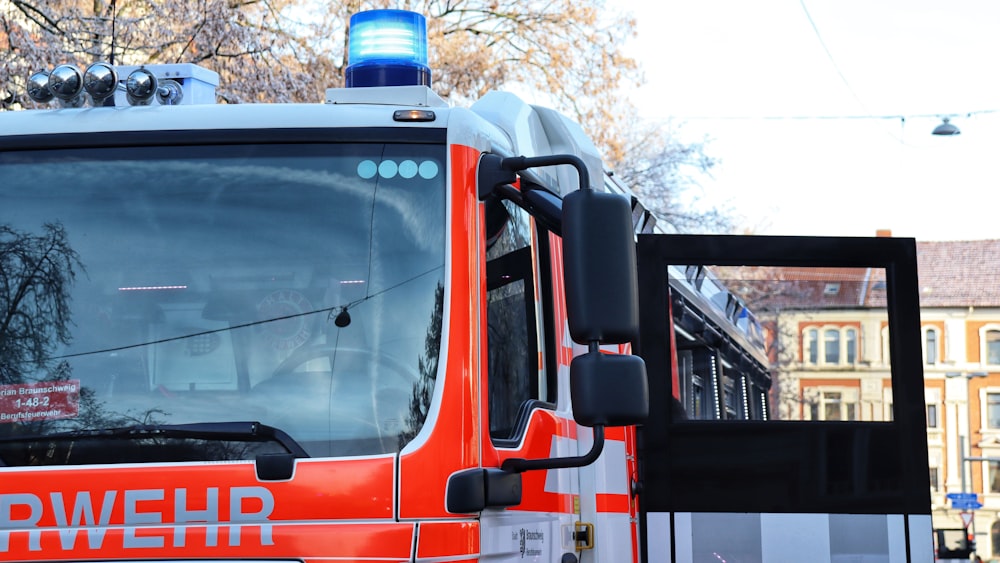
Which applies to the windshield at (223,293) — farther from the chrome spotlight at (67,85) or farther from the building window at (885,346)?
the building window at (885,346)

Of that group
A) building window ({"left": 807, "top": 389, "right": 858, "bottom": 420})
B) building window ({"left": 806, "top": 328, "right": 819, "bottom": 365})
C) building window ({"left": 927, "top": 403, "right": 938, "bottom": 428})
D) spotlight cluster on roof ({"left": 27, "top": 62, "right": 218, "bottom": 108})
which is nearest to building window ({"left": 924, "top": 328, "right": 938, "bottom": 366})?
building window ({"left": 927, "top": 403, "right": 938, "bottom": 428})

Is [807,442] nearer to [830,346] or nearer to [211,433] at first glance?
[830,346]

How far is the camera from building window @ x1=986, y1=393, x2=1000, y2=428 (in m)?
72.9

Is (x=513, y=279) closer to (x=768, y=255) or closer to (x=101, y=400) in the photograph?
(x=101, y=400)

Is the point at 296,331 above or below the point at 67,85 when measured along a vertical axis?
below

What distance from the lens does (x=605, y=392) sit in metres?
3.43

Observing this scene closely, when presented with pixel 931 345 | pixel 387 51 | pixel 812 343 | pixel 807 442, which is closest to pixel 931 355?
pixel 931 345

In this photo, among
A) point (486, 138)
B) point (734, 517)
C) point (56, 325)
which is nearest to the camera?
point (56, 325)

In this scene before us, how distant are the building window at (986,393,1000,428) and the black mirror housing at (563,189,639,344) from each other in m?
74.1

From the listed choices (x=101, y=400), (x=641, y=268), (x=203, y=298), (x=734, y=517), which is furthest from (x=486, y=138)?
(x=734, y=517)

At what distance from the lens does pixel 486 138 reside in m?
3.89

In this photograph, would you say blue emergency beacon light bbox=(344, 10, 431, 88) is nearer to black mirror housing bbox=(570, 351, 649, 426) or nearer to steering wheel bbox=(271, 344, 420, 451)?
steering wheel bbox=(271, 344, 420, 451)

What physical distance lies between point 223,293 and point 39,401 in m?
0.53

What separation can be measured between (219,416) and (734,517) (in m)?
2.52
